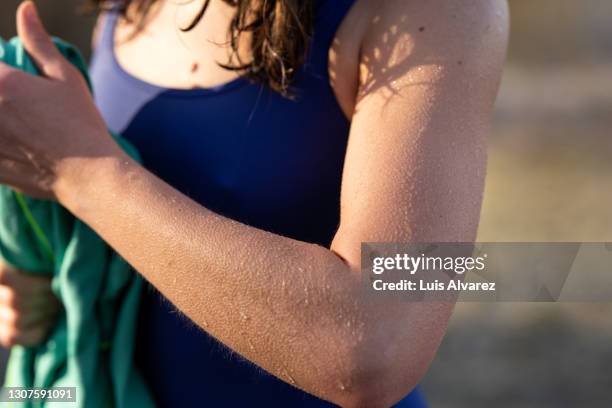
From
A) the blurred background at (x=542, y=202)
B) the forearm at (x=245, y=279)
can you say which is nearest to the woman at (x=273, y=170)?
the forearm at (x=245, y=279)

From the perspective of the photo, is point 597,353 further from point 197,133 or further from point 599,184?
point 197,133

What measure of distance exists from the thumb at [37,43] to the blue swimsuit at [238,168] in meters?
0.19

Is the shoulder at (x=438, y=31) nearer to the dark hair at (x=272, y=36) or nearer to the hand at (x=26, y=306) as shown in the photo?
the dark hair at (x=272, y=36)

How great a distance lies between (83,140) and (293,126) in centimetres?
31

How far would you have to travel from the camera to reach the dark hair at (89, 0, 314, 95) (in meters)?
1.27

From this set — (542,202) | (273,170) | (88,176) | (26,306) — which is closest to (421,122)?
(273,170)

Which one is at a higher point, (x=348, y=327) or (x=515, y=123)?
(x=348, y=327)

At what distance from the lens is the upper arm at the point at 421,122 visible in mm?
1097

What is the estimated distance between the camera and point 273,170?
4.33ft

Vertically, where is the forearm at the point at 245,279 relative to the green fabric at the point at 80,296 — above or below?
above

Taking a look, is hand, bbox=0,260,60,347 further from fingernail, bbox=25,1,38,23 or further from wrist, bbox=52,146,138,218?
fingernail, bbox=25,1,38,23

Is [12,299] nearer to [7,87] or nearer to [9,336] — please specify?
[9,336]

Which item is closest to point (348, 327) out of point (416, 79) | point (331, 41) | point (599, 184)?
point (416, 79)

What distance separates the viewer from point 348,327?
A: 1.06 m
